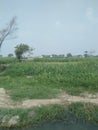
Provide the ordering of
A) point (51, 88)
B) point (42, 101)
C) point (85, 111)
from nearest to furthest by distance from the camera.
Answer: point (85, 111) → point (42, 101) → point (51, 88)

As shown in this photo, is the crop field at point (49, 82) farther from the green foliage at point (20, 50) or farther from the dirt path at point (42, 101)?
the green foliage at point (20, 50)

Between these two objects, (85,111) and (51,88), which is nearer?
(85,111)

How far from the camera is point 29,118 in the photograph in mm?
10852

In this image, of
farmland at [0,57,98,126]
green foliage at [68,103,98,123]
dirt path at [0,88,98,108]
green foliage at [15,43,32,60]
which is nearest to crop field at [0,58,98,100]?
farmland at [0,57,98,126]

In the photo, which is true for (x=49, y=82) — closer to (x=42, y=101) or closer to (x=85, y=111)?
(x=42, y=101)

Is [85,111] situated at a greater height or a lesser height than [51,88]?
lesser

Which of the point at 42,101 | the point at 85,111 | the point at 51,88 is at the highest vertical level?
the point at 51,88

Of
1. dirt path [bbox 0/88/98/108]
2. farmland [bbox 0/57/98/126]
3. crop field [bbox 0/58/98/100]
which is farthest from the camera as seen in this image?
crop field [bbox 0/58/98/100]

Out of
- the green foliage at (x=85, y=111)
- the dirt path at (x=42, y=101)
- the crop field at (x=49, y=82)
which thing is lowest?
the green foliage at (x=85, y=111)

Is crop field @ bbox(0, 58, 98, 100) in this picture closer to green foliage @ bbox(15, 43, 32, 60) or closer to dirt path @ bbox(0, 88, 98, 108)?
dirt path @ bbox(0, 88, 98, 108)

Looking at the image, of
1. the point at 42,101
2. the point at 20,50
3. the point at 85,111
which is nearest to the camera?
the point at 85,111

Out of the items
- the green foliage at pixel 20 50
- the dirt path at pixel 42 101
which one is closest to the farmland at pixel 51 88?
the dirt path at pixel 42 101

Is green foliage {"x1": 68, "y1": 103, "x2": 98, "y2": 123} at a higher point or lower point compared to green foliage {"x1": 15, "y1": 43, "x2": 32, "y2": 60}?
lower

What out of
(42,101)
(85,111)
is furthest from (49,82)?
(85,111)
